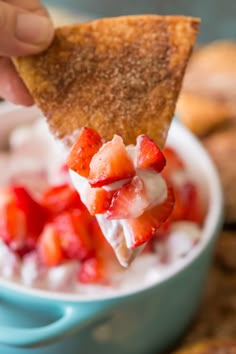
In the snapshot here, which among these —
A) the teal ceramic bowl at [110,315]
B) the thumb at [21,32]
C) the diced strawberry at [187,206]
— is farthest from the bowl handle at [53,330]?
the thumb at [21,32]

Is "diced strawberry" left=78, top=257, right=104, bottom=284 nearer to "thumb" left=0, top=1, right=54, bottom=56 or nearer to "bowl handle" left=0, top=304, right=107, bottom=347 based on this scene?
"bowl handle" left=0, top=304, right=107, bottom=347

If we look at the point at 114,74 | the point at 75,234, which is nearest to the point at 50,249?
the point at 75,234

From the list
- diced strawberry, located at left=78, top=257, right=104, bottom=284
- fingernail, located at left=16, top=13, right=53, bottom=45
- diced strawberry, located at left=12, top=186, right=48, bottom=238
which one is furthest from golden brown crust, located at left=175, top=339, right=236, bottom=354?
fingernail, located at left=16, top=13, right=53, bottom=45

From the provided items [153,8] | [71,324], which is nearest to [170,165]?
[71,324]

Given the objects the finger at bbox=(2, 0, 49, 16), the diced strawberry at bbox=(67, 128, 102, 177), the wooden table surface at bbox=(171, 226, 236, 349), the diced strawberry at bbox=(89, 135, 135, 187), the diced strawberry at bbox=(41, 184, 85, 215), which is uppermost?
the finger at bbox=(2, 0, 49, 16)

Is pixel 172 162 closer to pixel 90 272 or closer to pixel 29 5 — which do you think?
pixel 90 272

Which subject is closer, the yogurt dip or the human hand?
the human hand

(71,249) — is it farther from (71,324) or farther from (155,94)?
(155,94)
